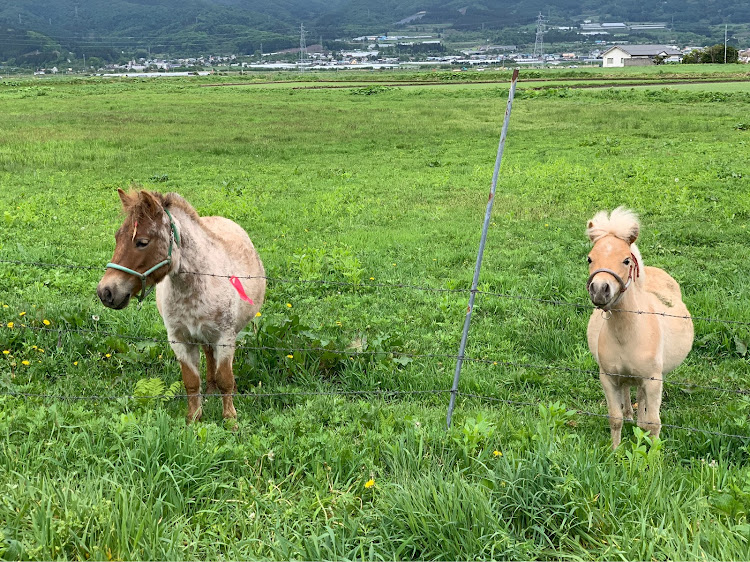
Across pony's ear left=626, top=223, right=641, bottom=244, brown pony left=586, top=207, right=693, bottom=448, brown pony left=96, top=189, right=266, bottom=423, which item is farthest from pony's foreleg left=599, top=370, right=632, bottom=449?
brown pony left=96, top=189, right=266, bottom=423

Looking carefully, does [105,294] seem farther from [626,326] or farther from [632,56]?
[632,56]

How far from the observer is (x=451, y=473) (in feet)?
13.0

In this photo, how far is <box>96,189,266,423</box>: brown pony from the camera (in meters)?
4.67

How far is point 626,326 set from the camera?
4.73 m

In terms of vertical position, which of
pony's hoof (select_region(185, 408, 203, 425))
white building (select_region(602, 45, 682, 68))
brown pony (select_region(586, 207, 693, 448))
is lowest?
pony's hoof (select_region(185, 408, 203, 425))

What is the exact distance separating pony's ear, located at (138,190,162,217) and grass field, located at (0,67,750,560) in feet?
5.12

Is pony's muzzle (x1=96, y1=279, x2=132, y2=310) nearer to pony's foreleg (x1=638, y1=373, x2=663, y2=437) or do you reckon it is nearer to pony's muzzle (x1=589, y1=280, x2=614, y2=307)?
pony's muzzle (x1=589, y1=280, x2=614, y2=307)

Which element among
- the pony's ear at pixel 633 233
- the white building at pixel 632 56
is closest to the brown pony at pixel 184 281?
the pony's ear at pixel 633 233

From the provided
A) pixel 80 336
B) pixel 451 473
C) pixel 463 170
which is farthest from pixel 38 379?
pixel 463 170

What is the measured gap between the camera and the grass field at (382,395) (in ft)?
11.4

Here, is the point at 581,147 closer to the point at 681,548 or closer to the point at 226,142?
the point at 226,142

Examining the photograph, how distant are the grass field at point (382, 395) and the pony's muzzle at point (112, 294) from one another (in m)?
0.88

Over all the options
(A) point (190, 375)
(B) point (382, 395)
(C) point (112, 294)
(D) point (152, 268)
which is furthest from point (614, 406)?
(C) point (112, 294)

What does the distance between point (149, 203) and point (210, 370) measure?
1.93 meters
